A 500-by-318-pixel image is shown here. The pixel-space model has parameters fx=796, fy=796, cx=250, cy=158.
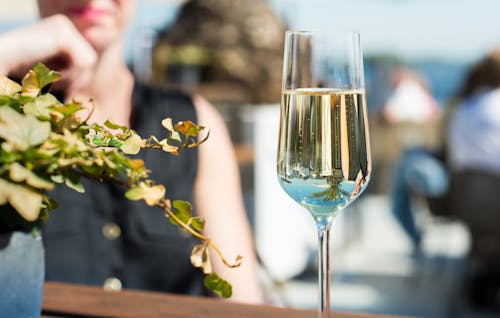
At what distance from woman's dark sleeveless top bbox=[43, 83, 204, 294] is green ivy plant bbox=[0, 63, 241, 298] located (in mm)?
960

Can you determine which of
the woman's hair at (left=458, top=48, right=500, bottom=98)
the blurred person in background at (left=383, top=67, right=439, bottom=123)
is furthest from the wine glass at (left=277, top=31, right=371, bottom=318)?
the blurred person in background at (left=383, top=67, right=439, bottom=123)

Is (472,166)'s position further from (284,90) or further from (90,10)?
(284,90)

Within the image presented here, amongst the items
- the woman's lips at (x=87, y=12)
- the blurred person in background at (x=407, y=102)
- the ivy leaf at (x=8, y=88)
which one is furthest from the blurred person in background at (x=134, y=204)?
the blurred person in background at (x=407, y=102)

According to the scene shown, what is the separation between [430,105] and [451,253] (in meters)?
1.32

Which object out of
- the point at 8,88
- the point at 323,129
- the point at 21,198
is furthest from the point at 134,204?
the point at 21,198

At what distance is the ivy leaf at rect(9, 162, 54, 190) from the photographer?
50cm

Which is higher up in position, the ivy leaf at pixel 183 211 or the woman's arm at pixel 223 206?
the ivy leaf at pixel 183 211

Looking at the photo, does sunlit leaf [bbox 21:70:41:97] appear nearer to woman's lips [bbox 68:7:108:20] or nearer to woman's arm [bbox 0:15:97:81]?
woman's arm [bbox 0:15:97:81]

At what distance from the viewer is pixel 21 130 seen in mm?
528

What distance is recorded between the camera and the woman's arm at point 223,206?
1585 millimetres

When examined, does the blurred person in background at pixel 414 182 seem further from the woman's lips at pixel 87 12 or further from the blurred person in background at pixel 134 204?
the woman's lips at pixel 87 12

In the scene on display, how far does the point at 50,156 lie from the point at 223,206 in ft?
3.72

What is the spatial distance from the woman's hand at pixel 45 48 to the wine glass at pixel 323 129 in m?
0.41

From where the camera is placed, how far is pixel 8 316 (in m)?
0.59
